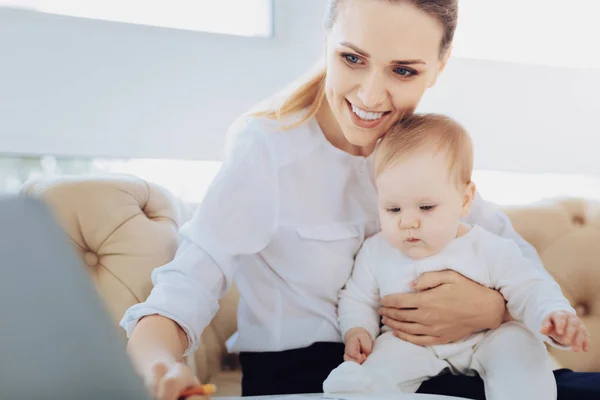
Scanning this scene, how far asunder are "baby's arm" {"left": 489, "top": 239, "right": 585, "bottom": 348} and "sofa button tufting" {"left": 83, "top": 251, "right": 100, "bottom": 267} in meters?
0.79

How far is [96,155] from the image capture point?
1515 mm

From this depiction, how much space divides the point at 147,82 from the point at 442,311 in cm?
99

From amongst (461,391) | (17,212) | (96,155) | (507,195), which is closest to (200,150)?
(96,155)

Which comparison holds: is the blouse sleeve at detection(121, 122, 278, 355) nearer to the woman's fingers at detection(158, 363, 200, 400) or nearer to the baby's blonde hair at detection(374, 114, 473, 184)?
the baby's blonde hair at detection(374, 114, 473, 184)

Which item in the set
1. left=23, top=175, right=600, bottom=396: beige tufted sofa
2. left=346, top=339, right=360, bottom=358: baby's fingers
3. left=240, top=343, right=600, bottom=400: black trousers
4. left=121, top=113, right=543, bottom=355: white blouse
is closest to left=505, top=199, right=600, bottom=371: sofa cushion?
left=23, top=175, right=600, bottom=396: beige tufted sofa

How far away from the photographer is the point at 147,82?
1.56 metres

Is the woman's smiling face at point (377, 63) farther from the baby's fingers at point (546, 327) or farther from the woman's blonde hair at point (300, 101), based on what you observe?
the baby's fingers at point (546, 327)

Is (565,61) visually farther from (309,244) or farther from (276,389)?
(276,389)

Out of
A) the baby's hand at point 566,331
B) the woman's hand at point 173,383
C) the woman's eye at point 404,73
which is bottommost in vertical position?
the baby's hand at point 566,331

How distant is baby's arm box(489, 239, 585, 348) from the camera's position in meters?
0.90

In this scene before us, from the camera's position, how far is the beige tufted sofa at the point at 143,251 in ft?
3.94

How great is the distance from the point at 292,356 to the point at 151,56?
0.91m

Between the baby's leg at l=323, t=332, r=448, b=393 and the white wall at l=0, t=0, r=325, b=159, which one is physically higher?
the white wall at l=0, t=0, r=325, b=159

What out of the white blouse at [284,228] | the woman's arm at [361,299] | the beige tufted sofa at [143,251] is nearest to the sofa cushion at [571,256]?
the beige tufted sofa at [143,251]
